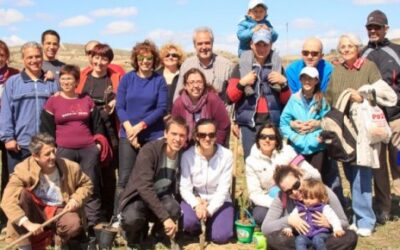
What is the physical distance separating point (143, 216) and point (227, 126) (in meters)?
1.66

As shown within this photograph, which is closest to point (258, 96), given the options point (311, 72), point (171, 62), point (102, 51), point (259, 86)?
point (259, 86)

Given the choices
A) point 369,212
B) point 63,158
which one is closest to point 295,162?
point 369,212

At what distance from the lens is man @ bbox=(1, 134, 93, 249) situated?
5492mm

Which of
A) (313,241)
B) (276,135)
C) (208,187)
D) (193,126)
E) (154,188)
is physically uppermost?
(193,126)

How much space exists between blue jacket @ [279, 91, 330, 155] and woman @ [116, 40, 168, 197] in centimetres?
163

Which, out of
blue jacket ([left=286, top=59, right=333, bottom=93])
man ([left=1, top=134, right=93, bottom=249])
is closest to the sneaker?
blue jacket ([left=286, top=59, right=333, bottom=93])

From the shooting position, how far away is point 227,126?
7004 millimetres

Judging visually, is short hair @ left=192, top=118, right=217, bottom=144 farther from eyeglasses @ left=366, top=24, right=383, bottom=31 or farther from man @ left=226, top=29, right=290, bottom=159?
eyeglasses @ left=366, top=24, right=383, bottom=31

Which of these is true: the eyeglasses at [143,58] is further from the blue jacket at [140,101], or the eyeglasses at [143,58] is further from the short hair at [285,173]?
the short hair at [285,173]

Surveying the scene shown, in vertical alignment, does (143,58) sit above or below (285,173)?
above

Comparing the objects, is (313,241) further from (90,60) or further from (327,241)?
(90,60)

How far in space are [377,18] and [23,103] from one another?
4.80 m

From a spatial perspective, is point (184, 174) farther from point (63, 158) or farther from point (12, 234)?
point (12, 234)

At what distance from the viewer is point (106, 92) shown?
276 inches
